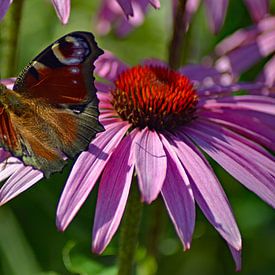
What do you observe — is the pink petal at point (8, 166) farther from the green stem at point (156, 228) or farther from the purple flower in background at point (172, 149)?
the green stem at point (156, 228)

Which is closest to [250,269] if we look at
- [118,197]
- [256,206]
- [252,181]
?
[256,206]

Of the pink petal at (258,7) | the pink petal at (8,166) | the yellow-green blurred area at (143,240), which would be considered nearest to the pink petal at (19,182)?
the pink petal at (8,166)

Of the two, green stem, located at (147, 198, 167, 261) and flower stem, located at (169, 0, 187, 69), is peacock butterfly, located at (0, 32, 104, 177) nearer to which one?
flower stem, located at (169, 0, 187, 69)

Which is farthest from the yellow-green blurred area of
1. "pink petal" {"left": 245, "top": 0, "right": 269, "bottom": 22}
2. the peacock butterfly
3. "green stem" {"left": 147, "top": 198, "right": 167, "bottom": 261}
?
the peacock butterfly

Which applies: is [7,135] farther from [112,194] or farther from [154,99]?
[154,99]

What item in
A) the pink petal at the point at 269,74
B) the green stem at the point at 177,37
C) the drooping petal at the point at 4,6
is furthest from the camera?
the pink petal at the point at 269,74
